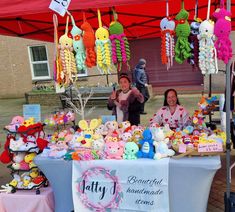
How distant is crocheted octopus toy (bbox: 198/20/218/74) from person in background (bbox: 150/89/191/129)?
56.8 inches

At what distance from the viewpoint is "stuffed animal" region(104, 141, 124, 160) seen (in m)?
2.46

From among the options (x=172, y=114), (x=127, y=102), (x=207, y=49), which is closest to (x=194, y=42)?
(x=207, y=49)

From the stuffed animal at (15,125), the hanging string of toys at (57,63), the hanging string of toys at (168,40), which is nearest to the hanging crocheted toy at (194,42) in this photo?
the hanging string of toys at (168,40)

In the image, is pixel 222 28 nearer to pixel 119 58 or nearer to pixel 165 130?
pixel 119 58

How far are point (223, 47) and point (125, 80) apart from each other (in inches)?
78.5

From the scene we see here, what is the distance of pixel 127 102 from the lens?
391cm

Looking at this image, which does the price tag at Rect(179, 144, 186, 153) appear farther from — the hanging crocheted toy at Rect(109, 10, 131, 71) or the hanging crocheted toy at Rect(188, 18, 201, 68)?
the hanging crocheted toy at Rect(109, 10, 131, 71)

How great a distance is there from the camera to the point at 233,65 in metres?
3.02

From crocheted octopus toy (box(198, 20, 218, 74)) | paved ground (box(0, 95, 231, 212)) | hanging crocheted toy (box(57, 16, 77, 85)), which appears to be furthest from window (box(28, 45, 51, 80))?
crocheted octopus toy (box(198, 20, 218, 74))

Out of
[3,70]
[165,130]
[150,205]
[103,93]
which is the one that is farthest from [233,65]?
[3,70]

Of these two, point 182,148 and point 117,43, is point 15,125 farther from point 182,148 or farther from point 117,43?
point 182,148

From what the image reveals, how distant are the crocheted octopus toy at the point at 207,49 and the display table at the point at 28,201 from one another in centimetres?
184

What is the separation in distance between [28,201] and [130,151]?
1.12 meters

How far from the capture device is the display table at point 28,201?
270 centimetres
